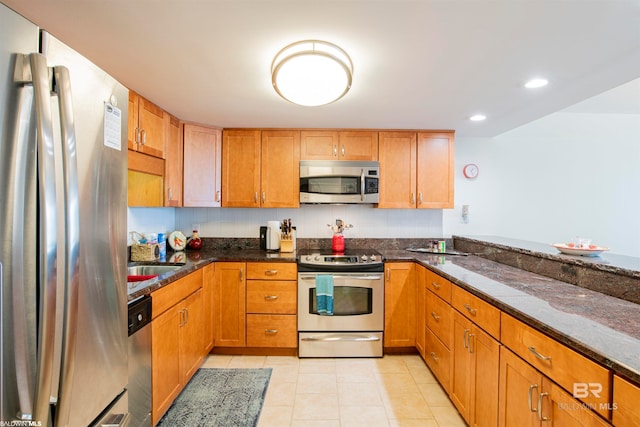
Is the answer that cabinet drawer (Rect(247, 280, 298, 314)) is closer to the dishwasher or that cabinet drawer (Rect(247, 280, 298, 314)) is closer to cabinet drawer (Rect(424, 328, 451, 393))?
the dishwasher

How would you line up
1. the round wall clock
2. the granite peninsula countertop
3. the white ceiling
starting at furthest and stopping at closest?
the round wall clock, the white ceiling, the granite peninsula countertop

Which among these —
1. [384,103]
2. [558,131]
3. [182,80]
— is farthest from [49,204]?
[558,131]

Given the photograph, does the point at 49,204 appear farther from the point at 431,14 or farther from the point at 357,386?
the point at 357,386

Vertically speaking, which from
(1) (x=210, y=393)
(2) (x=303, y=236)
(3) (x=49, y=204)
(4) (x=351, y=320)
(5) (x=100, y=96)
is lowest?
(1) (x=210, y=393)

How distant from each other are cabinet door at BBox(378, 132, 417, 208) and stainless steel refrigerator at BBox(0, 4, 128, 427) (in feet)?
8.26

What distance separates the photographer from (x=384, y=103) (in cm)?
224

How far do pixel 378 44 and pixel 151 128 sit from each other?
1889 mm

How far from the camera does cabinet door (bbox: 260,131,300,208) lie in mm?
2943

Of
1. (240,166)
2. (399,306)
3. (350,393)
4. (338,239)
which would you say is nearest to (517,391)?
(350,393)

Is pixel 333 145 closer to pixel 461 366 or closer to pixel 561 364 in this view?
pixel 461 366

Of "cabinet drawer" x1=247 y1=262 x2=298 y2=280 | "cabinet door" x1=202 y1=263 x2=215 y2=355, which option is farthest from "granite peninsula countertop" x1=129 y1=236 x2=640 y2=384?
"cabinet drawer" x1=247 y1=262 x2=298 y2=280

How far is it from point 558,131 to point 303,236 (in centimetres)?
333

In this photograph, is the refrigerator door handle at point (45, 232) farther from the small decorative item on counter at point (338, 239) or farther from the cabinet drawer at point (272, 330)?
the small decorative item on counter at point (338, 239)

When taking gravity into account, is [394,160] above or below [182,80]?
below
